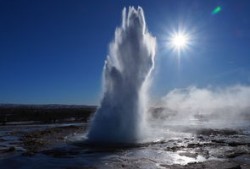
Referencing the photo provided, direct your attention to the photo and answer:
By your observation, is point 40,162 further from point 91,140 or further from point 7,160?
point 91,140

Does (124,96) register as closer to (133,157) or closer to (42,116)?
(133,157)

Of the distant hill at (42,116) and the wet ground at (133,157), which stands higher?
the distant hill at (42,116)

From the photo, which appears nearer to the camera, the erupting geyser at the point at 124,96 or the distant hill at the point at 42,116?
the erupting geyser at the point at 124,96

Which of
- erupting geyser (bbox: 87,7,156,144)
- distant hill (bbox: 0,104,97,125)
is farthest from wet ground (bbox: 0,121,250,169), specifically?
distant hill (bbox: 0,104,97,125)

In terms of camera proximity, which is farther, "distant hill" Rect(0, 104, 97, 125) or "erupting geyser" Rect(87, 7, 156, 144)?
"distant hill" Rect(0, 104, 97, 125)

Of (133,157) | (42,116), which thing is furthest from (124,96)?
(42,116)

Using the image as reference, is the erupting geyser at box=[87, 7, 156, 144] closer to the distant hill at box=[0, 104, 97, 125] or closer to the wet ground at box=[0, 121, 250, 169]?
the wet ground at box=[0, 121, 250, 169]

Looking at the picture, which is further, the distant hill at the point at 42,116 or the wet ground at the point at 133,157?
the distant hill at the point at 42,116

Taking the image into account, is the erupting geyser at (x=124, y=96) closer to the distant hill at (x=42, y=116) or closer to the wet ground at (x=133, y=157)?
the wet ground at (x=133, y=157)

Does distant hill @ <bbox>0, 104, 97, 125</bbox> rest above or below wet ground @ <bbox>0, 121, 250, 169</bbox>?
above

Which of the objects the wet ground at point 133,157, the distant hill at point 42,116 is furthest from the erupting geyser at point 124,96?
the distant hill at point 42,116

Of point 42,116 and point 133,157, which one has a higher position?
point 42,116

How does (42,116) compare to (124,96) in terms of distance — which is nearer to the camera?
(124,96)

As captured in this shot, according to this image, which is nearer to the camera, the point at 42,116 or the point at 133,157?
the point at 133,157
